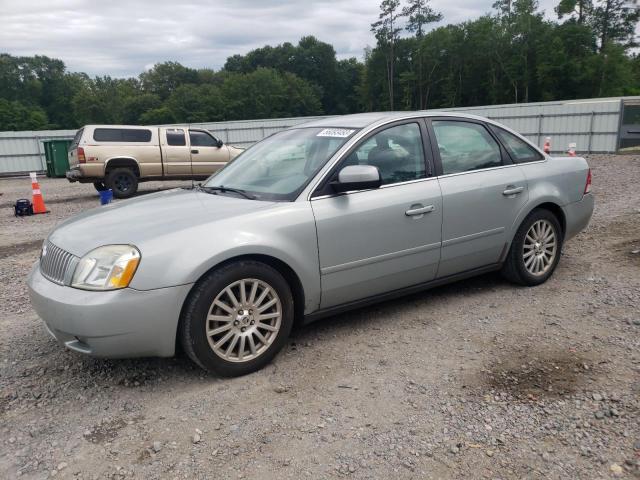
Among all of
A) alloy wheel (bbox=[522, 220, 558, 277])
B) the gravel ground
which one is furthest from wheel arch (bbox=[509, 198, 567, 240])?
the gravel ground

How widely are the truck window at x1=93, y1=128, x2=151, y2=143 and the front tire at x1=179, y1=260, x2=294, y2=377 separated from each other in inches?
459

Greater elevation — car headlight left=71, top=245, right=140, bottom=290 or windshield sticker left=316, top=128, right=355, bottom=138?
windshield sticker left=316, top=128, right=355, bottom=138

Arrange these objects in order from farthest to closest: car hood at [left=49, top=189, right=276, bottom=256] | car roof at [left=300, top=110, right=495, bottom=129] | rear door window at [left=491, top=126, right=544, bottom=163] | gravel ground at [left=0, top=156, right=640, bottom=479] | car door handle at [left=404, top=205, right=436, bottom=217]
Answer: rear door window at [left=491, top=126, right=544, bottom=163] < car roof at [left=300, top=110, right=495, bottom=129] < car door handle at [left=404, top=205, right=436, bottom=217] < car hood at [left=49, top=189, right=276, bottom=256] < gravel ground at [left=0, top=156, right=640, bottom=479]

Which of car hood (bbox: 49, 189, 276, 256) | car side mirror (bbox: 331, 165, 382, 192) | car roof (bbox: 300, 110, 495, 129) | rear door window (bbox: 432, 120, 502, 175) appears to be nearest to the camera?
car hood (bbox: 49, 189, 276, 256)

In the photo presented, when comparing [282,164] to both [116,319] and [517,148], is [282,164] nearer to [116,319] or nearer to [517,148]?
[116,319]

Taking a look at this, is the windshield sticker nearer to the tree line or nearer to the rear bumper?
the rear bumper

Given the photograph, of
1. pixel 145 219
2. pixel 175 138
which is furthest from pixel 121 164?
pixel 145 219

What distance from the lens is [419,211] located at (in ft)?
12.8

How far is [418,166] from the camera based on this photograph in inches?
160

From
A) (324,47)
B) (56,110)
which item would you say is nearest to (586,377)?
(56,110)

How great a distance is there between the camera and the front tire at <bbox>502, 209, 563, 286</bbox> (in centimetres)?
461

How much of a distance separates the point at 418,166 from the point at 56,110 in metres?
98.7

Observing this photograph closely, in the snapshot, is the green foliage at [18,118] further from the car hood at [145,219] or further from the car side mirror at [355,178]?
the car side mirror at [355,178]

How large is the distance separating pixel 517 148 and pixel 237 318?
3050 millimetres
